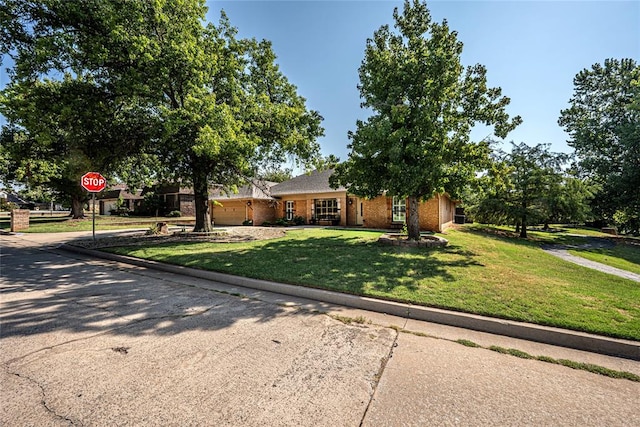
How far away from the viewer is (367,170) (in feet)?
31.3

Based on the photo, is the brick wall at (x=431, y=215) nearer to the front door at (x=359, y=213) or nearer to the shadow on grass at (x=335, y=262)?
the front door at (x=359, y=213)

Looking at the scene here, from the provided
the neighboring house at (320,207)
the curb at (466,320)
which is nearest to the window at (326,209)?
the neighboring house at (320,207)

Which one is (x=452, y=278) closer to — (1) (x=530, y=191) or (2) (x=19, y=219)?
(1) (x=530, y=191)

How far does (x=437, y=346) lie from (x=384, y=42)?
1054cm

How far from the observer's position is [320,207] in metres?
20.7

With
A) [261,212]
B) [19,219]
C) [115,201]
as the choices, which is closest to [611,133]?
[261,212]

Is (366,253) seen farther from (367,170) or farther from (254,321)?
(254,321)

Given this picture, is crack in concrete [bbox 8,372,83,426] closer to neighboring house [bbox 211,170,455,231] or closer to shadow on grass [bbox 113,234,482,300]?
shadow on grass [bbox 113,234,482,300]

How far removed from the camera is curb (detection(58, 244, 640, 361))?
3305mm

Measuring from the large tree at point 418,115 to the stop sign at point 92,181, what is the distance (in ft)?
34.8

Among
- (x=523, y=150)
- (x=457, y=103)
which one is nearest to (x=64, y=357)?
(x=457, y=103)

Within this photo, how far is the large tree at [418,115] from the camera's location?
8242 mm

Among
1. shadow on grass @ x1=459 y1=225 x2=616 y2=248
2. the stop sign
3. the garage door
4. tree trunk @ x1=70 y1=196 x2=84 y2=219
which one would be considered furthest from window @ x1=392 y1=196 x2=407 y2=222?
tree trunk @ x1=70 y1=196 x2=84 y2=219

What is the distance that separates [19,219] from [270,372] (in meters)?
24.3
